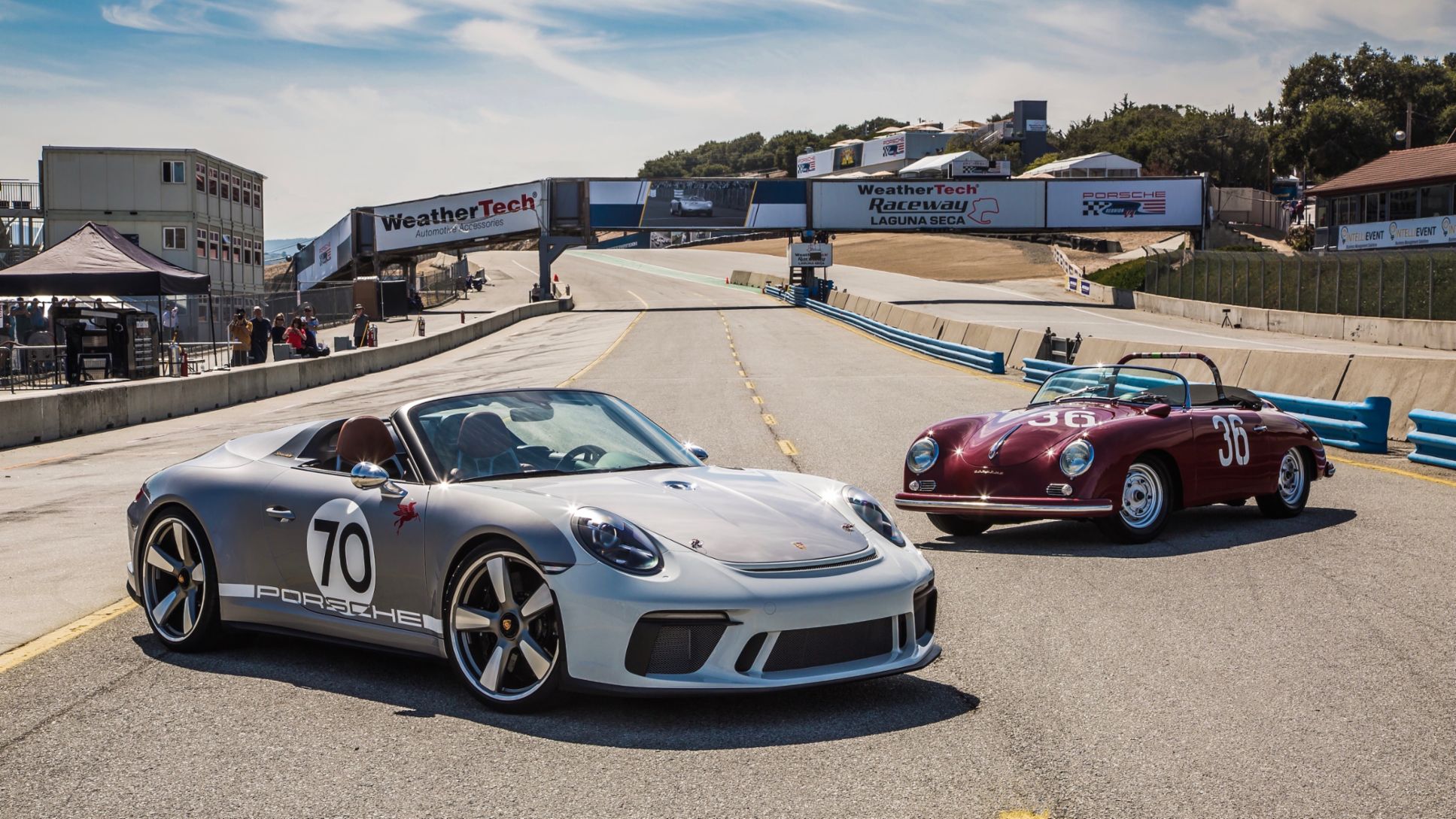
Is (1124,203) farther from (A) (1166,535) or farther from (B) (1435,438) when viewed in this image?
(A) (1166,535)

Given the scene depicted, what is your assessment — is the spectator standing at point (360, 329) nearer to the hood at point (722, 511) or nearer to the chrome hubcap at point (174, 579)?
the chrome hubcap at point (174, 579)

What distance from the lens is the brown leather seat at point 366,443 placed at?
6.38m

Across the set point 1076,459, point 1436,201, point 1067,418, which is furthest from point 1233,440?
point 1436,201

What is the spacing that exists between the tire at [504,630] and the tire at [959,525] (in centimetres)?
528

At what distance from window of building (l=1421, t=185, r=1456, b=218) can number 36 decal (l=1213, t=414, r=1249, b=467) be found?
62332mm

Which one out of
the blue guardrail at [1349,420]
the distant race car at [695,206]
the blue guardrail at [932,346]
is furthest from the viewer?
the distant race car at [695,206]

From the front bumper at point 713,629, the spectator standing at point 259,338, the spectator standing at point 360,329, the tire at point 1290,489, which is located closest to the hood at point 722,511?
the front bumper at point 713,629

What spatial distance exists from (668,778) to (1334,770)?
7.45 ft

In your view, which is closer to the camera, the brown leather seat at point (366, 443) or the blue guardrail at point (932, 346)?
the brown leather seat at point (366, 443)

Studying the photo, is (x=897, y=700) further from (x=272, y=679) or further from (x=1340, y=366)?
(x=1340, y=366)

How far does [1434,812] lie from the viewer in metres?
4.23

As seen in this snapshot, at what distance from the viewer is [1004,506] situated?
9.48 m

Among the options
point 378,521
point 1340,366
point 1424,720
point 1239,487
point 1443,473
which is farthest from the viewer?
point 1340,366

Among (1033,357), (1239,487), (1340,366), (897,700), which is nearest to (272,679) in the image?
(897,700)
